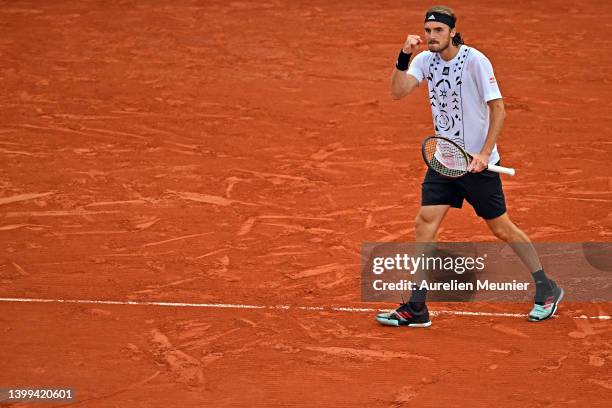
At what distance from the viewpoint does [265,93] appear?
1382 cm

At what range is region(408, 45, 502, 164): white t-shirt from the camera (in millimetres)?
7012

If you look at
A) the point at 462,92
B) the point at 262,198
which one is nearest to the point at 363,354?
the point at 462,92

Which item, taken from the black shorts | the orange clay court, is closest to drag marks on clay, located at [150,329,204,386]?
the orange clay court

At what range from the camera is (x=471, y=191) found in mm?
7250

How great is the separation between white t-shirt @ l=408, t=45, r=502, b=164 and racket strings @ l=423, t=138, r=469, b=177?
121 mm

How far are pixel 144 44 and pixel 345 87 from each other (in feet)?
12.5

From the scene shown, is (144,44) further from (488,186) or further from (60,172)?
(488,186)

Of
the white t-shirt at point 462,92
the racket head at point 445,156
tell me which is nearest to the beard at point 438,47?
the white t-shirt at point 462,92

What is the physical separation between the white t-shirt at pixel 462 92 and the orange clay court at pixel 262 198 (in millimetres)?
1388

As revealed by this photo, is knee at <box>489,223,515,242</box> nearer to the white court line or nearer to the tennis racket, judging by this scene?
the tennis racket

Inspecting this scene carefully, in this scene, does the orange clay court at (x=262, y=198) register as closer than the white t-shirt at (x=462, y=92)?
Yes

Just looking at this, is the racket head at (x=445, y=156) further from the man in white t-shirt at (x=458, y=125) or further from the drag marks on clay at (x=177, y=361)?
the drag marks on clay at (x=177, y=361)

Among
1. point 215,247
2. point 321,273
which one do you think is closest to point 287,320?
point 321,273

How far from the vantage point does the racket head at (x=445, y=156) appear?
712 centimetres
